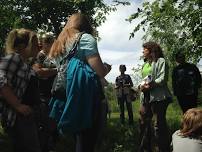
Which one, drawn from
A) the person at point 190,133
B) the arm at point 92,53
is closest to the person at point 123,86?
the arm at point 92,53

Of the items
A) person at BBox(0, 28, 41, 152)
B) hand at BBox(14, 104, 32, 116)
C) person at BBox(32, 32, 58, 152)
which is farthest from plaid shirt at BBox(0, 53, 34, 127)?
person at BBox(32, 32, 58, 152)

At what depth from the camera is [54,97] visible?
19.6 feet

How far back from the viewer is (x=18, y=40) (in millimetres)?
6238

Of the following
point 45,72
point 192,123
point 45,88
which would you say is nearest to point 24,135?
point 45,72

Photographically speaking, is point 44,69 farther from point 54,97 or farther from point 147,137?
point 147,137

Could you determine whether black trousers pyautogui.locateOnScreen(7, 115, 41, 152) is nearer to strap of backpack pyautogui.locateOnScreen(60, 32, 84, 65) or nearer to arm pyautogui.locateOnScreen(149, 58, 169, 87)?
strap of backpack pyautogui.locateOnScreen(60, 32, 84, 65)

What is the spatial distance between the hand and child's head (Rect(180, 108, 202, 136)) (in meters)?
1.65

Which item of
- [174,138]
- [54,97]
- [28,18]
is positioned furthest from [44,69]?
[28,18]

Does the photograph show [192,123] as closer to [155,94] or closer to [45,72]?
[45,72]

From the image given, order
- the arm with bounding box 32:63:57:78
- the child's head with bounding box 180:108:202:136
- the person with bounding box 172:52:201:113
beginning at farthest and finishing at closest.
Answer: the person with bounding box 172:52:201:113 → the arm with bounding box 32:63:57:78 → the child's head with bounding box 180:108:202:136

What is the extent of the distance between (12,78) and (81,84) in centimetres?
82

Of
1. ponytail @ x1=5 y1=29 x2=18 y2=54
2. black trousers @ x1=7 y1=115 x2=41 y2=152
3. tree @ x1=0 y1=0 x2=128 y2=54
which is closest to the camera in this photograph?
black trousers @ x1=7 y1=115 x2=41 y2=152

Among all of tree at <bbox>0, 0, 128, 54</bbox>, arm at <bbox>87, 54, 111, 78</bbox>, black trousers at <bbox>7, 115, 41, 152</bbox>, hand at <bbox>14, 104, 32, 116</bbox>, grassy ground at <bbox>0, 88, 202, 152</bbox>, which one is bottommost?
grassy ground at <bbox>0, 88, 202, 152</bbox>

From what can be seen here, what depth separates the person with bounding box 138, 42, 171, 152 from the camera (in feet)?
31.2
